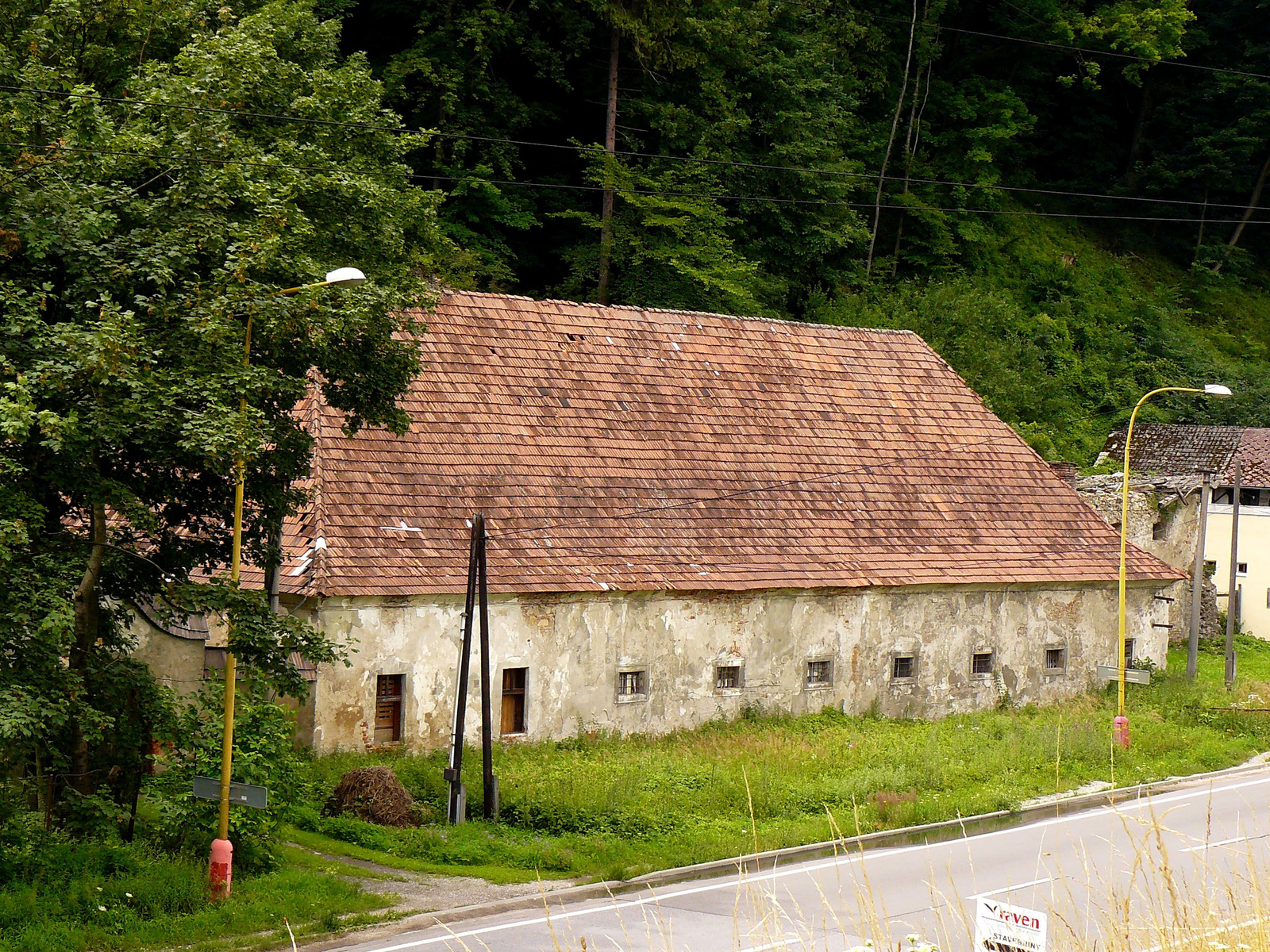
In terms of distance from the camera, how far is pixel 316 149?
649 inches

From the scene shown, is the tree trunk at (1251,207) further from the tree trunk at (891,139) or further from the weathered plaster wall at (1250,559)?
the weathered plaster wall at (1250,559)

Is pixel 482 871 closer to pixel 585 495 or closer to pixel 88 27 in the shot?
pixel 585 495

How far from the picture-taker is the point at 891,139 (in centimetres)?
5128

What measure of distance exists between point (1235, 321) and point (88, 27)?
5328cm

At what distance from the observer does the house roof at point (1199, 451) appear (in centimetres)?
4541

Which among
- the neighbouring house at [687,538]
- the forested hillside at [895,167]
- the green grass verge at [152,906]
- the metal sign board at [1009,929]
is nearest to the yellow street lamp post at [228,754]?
the green grass verge at [152,906]

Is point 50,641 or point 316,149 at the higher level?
point 316,149

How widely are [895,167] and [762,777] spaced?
35.6 m

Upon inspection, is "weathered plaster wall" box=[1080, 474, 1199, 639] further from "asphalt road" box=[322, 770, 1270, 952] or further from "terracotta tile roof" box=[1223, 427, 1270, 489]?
"asphalt road" box=[322, 770, 1270, 952]

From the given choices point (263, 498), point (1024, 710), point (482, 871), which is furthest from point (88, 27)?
point (1024, 710)

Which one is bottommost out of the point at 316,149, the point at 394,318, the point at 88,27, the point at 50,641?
the point at 50,641

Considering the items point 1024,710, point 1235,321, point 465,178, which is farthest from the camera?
point 1235,321

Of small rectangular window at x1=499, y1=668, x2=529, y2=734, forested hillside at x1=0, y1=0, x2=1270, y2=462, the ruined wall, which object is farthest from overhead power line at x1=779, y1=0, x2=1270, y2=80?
small rectangular window at x1=499, y1=668, x2=529, y2=734

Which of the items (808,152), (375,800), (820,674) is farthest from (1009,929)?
(808,152)
